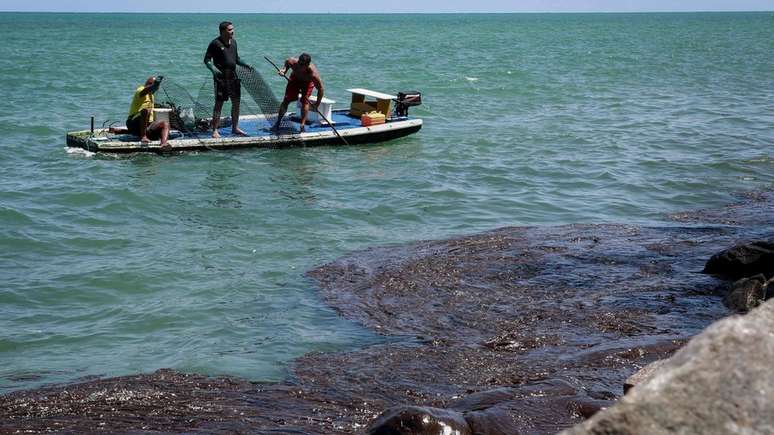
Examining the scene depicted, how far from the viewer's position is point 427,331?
8.23 meters

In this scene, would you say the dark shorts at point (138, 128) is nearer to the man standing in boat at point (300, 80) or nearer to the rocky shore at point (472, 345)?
the man standing in boat at point (300, 80)

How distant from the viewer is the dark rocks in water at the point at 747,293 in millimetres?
8180

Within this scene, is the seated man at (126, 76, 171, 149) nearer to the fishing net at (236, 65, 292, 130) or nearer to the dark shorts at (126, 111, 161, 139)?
the dark shorts at (126, 111, 161, 139)

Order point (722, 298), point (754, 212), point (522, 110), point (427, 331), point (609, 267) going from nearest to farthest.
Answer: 1. point (427, 331)
2. point (722, 298)
3. point (609, 267)
4. point (754, 212)
5. point (522, 110)

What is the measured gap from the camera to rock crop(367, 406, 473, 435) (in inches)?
202

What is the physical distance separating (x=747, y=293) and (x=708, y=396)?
6316 mm

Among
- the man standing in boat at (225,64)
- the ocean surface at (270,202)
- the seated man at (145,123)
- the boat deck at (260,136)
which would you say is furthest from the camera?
the boat deck at (260,136)

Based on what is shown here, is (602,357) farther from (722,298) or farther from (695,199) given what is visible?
(695,199)

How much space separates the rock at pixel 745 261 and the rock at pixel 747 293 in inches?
13.4

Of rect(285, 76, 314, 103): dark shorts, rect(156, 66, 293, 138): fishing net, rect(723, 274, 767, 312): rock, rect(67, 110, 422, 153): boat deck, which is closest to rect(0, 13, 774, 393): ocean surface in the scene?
rect(67, 110, 422, 153): boat deck

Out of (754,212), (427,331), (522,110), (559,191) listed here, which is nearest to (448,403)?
(427,331)

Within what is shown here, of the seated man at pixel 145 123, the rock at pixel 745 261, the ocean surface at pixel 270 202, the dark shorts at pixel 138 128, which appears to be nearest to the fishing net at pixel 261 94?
the ocean surface at pixel 270 202

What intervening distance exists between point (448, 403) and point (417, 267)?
3.90 meters

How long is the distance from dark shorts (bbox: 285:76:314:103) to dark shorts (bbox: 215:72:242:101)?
3.25ft
